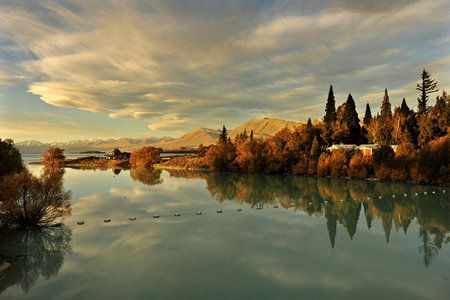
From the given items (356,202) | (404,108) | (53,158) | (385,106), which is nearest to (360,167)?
(356,202)

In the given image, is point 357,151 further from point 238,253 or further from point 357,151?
point 238,253

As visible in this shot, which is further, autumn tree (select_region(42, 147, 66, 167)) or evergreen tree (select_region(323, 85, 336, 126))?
autumn tree (select_region(42, 147, 66, 167))

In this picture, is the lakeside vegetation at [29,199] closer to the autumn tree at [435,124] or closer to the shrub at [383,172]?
the shrub at [383,172]

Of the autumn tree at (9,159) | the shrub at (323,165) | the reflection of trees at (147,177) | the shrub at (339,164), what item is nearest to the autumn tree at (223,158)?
the reflection of trees at (147,177)

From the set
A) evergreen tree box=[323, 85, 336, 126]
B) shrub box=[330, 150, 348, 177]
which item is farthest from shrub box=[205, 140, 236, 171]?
shrub box=[330, 150, 348, 177]

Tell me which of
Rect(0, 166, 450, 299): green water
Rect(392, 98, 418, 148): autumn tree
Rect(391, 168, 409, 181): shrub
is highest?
Rect(392, 98, 418, 148): autumn tree

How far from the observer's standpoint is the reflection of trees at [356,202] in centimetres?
2527

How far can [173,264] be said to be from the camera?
16.8 m

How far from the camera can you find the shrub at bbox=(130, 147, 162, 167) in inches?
4281

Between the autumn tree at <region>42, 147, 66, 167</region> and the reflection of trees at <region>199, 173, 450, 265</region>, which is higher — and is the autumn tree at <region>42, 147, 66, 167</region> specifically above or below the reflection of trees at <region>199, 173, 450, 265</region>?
above

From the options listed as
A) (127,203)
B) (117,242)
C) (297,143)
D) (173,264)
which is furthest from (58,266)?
(297,143)

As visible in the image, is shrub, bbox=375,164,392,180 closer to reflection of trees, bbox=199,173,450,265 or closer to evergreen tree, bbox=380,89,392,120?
reflection of trees, bbox=199,173,450,265

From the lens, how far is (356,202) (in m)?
37.0

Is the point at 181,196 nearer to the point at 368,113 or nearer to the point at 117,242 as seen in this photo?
the point at 117,242
